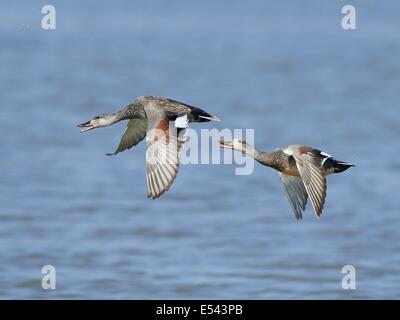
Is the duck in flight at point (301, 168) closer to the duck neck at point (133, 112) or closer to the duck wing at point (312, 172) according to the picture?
the duck wing at point (312, 172)

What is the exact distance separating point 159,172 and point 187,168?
952 centimetres

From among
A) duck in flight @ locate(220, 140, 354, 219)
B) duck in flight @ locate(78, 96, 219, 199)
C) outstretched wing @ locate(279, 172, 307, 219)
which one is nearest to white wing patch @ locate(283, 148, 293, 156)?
duck in flight @ locate(220, 140, 354, 219)

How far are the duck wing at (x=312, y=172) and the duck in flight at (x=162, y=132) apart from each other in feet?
3.39

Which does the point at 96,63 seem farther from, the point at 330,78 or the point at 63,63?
the point at 330,78

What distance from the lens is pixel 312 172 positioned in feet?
30.6

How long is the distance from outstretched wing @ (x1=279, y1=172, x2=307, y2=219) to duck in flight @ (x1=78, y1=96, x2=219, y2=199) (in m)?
1.44

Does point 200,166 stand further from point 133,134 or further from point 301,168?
point 301,168

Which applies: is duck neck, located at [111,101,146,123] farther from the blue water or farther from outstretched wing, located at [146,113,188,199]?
the blue water

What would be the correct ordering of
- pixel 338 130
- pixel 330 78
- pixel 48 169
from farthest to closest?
pixel 330 78 → pixel 338 130 → pixel 48 169

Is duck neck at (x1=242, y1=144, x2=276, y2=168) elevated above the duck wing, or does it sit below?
above

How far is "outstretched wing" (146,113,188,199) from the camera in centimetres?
849

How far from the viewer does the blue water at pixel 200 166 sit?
1277cm
